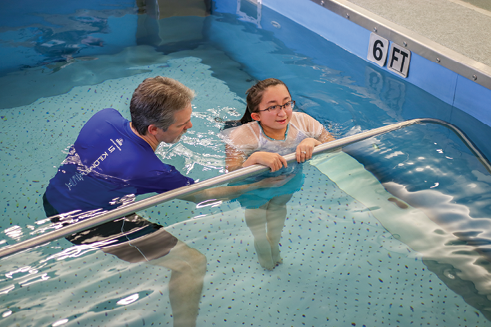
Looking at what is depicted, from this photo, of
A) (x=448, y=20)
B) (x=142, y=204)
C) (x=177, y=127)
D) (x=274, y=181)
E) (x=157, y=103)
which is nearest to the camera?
(x=142, y=204)

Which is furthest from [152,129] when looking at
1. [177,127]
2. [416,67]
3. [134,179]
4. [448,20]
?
[448,20]

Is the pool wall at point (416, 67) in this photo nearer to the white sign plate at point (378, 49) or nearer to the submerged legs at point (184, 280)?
the white sign plate at point (378, 49)

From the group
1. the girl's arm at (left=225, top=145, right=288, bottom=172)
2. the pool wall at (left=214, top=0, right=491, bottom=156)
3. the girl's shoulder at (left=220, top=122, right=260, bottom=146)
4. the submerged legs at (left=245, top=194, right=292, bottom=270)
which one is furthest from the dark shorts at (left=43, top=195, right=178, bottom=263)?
the pool wall at (left=214, top=0, right=491, bottom=156)

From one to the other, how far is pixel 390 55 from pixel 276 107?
1737 mm

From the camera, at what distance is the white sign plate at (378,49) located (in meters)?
3.49

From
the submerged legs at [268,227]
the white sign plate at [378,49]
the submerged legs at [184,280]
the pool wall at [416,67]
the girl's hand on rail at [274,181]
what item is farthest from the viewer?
the white sign plate at [378,49]

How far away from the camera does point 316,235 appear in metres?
2.05

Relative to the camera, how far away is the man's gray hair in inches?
72.6

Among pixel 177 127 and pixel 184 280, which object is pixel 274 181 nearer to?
pixel 177 127

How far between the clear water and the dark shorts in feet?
0.14

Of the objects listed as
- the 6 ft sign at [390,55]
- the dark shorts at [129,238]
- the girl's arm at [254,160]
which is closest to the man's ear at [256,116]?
the girl's arm at [254,160]

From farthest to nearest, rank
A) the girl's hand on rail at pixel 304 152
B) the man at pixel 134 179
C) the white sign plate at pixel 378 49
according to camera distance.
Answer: the white sign plate at pixel 378 49 < the girl's hand on rail at pixel 304 152 < the man at pixel 134 179

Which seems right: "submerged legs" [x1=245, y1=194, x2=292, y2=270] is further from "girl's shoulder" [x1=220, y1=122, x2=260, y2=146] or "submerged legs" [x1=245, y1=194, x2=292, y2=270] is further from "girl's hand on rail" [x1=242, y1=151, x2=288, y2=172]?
"girl's shoulder" [x1=220, y1=122, x2=260, y2=146]

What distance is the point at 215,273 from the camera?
1844 mm
